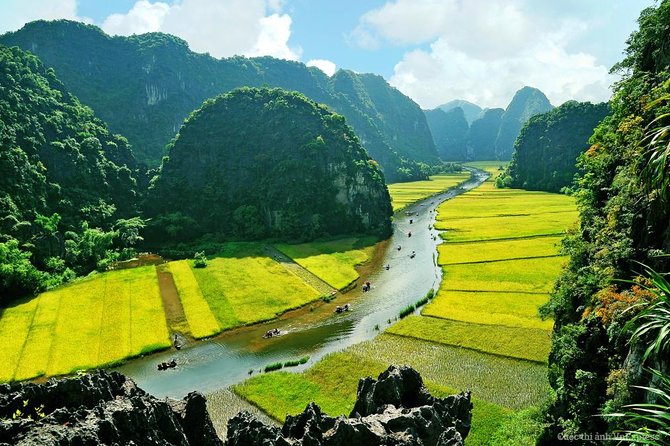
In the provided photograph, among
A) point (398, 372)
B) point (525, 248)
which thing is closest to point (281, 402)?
point (398, 372)

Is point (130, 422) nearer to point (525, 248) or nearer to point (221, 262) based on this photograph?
point (221, 262)

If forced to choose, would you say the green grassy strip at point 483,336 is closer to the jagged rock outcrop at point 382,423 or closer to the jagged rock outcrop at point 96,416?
the jagged rock outcrop at point 382,423

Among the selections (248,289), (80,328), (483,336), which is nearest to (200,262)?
(248,289)

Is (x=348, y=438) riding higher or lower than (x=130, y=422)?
lower

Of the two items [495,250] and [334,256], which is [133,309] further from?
[495,250]

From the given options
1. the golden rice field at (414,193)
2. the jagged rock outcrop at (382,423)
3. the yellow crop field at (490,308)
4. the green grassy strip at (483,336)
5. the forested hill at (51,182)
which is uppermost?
the forested hill at (51,182)

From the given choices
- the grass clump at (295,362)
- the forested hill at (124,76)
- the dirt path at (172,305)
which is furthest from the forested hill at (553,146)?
the grass clump at (295,362)
